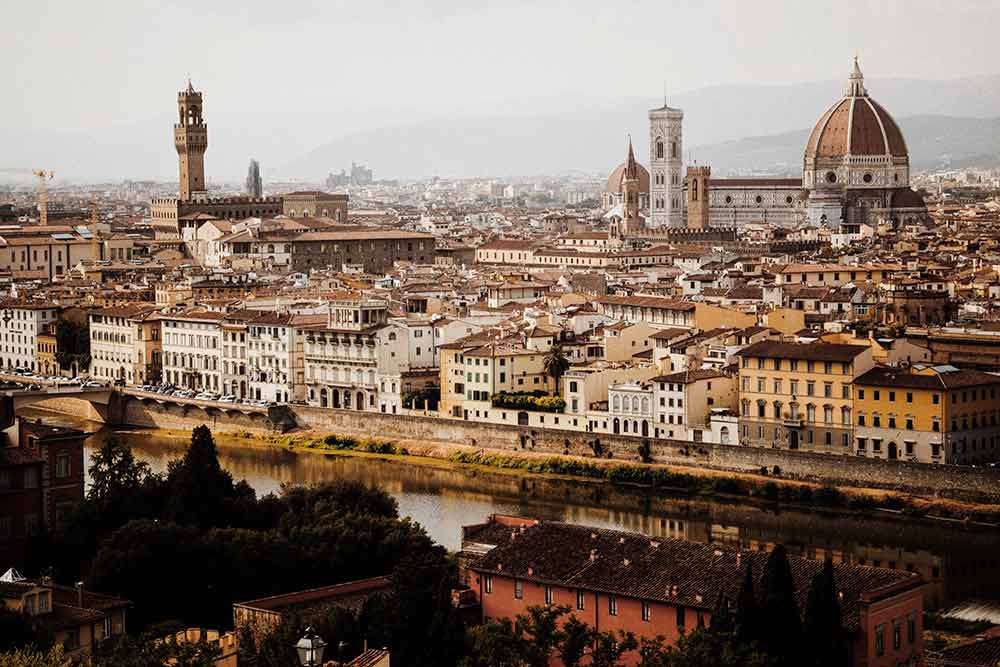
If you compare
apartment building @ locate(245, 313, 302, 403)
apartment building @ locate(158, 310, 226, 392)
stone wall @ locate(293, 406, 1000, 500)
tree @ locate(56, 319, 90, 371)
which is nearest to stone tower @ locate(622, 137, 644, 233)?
tree @ locate(56, 319, 90, 371)

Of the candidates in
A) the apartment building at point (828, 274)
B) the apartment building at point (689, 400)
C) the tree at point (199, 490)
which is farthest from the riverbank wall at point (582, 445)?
the apartment building at point (828, 274)

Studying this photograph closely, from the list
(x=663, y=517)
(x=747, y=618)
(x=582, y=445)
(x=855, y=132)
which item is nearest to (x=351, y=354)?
(x=582, y=445)

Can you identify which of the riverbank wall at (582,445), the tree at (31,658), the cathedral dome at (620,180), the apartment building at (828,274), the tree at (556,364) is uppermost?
the cathedral dome at (620,180)

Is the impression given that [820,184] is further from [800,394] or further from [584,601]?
[584,601]

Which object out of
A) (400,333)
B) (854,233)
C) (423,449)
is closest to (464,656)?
(423,449)

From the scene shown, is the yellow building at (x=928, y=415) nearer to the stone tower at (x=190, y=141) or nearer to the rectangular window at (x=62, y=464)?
the rectangular window at (x=62, y=464)

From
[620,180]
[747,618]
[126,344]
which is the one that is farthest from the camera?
[620,180]
